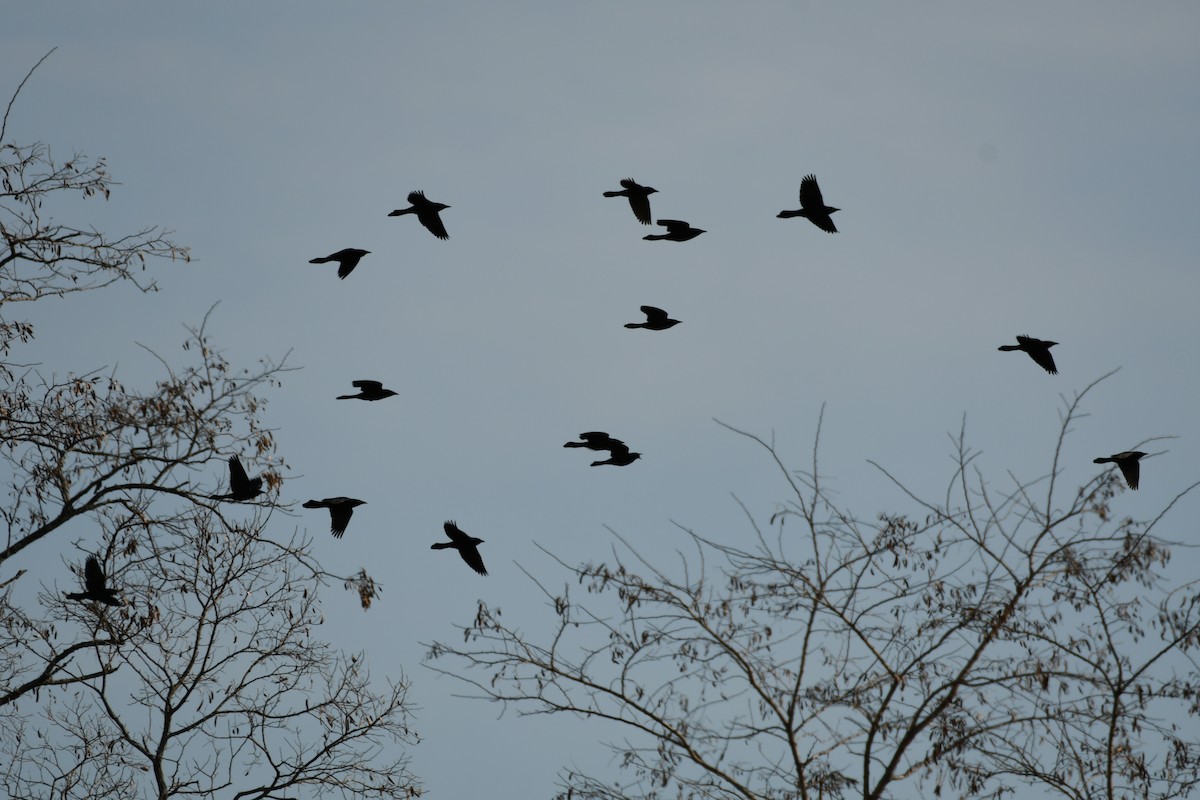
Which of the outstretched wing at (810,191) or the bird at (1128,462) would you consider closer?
the bird at (1128,462)

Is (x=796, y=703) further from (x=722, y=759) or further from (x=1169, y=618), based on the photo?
(x=1169, y=618)

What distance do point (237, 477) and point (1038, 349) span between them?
6.75 metres

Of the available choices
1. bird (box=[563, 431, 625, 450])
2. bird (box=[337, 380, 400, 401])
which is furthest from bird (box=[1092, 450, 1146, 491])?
bird (box=[337, 380, 400, 401])

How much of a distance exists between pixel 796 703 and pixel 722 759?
607 millimetres

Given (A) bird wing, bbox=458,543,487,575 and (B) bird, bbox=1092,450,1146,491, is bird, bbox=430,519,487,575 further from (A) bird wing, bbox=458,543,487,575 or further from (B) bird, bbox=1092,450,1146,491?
(B) bird, bbox=1092,450,1146,491

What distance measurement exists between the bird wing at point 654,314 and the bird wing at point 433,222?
6.40 feet

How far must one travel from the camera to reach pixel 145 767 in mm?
11203

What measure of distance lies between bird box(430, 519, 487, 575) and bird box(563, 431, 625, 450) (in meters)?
1.25

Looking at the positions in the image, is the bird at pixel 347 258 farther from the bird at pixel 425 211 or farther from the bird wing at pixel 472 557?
the bird wing at pixel 472 557

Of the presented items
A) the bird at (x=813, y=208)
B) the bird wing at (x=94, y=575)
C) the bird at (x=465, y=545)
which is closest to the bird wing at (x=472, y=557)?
the bird at (x=465, y=545)

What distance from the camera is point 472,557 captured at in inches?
446

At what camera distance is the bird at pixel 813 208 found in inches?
409

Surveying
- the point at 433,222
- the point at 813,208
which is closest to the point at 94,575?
the point at 433,222

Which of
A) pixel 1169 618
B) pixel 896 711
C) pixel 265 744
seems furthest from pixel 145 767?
pixel 1169 618
